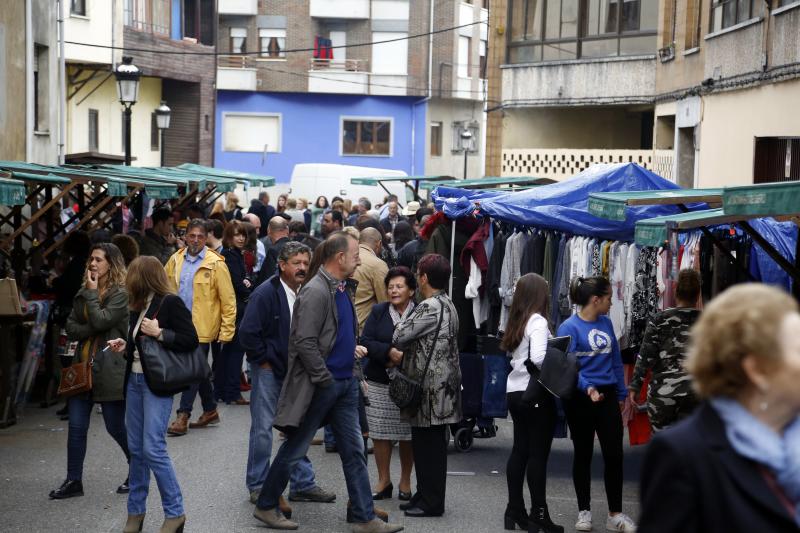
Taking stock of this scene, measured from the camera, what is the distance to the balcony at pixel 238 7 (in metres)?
53.2

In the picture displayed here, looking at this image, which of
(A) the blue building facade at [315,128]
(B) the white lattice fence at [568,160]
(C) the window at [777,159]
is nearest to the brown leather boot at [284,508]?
(C) the window at [777,159]

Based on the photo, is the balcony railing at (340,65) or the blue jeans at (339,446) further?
the balcony railing at (340,65)

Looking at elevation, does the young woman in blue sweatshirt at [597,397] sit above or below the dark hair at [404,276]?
below

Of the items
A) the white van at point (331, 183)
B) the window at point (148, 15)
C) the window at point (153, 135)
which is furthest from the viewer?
the white van at point (331, 183)

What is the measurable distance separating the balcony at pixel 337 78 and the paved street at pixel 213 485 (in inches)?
1660

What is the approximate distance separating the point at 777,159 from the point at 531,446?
8.86 meters

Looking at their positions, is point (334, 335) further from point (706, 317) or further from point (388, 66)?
point (388, 66)

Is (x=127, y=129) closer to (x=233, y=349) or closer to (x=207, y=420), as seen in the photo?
(x=233, y=349)

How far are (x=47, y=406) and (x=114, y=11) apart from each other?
61.6ft

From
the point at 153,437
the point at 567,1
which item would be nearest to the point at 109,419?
the point at 153,437

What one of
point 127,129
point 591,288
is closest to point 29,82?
point 127,129

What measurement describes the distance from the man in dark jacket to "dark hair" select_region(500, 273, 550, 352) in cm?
144

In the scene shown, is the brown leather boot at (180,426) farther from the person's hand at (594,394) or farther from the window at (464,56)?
the window at (464,56)

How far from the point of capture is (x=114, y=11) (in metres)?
29.5
